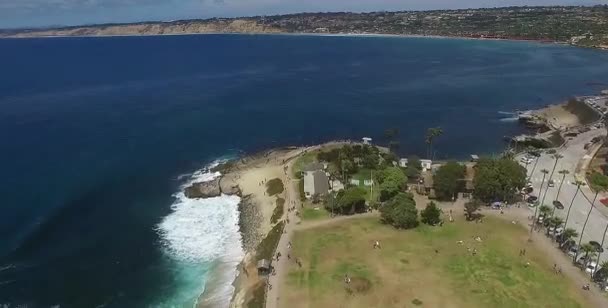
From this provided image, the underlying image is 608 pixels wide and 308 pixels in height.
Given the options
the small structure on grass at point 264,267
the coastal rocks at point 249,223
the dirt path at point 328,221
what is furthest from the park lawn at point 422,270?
the coastal rocks at point 249,223

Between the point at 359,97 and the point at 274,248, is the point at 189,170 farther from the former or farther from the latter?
the point at 359,97

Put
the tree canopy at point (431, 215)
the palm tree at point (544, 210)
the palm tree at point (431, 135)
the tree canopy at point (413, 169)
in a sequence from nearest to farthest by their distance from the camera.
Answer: the palm tree at point (544, 210) → the tree canopy at point (431, 215) → the tree canopy at point (413, 169) → the palm tree at point (431, 135)

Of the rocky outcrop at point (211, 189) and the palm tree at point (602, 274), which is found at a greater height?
the palm tree at point (602, 274)

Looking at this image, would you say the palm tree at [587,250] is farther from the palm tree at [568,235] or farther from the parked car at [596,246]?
the palm tree at [568,235]

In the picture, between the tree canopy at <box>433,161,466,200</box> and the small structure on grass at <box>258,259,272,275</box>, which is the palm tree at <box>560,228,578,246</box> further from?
the small structure on grass at <box>258,259,272,275</box>

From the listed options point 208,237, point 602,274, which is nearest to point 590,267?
point 602,274

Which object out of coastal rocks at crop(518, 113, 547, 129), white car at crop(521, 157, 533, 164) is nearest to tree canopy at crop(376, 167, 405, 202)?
white car at crop(521, 157, 533, 164)

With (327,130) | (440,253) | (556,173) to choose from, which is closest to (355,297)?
(440,253)
